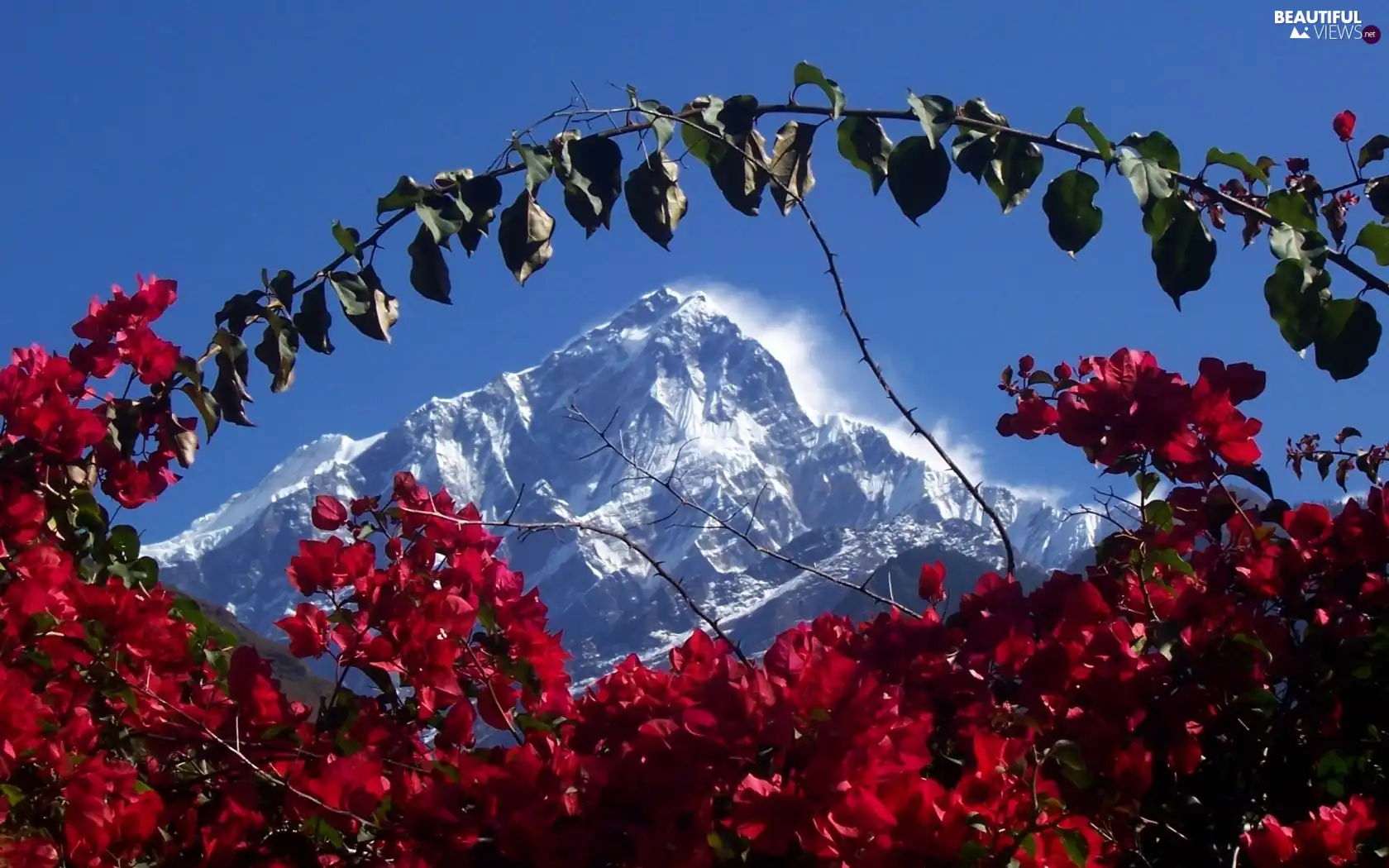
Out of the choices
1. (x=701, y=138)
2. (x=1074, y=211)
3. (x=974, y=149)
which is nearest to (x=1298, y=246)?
(x=1074, y=211)

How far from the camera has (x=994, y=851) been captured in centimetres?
131

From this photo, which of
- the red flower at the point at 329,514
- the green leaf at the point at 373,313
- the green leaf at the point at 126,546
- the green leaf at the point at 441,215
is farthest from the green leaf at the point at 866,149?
the green leaf at the point at 126,546

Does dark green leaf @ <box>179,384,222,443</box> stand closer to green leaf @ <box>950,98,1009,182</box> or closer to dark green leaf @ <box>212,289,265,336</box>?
dark green leaf @ <box>212,289,265,336</box>

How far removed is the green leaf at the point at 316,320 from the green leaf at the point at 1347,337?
4.79 feet

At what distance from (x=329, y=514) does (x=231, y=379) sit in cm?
27

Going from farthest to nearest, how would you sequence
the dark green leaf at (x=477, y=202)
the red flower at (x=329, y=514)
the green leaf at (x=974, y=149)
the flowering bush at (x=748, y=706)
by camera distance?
the red flower at (x=329, y=514) → the dark green leaf at (x=477, y=202) → the green leaf at (x=974, y=149) → the flowering bush at (x=748, y=706)

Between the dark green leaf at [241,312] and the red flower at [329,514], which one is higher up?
the dark green leaf at [241,312]

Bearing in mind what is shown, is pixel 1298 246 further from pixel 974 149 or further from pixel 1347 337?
pixel 974 149

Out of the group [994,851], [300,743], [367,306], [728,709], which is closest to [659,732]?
[728,709]

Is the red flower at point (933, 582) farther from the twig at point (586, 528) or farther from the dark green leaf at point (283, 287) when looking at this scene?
the dark green leaf at point (283, 287)

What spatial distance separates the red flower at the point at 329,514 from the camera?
7.48 ft

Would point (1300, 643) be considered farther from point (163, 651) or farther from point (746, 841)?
point (163, 651)

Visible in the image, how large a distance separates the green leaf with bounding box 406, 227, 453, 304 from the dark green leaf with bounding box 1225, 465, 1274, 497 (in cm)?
112

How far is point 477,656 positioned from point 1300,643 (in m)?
1.11
